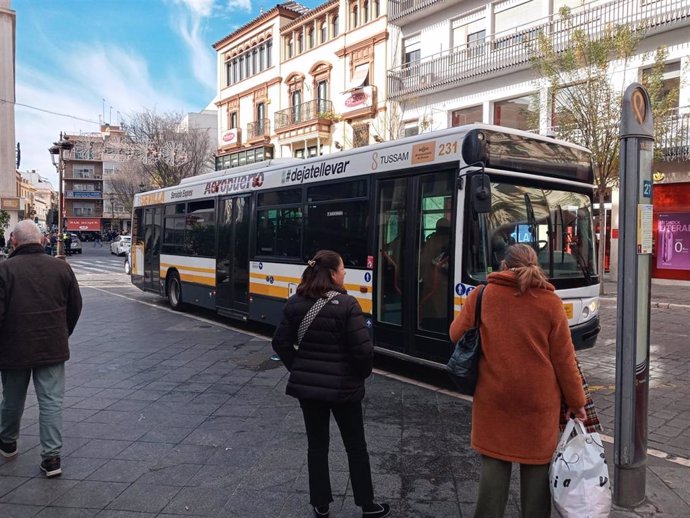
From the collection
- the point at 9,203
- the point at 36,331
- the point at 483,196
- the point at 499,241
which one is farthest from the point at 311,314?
the point at 9,203

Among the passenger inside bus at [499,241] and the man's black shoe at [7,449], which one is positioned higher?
the passenger inside bus at [499,241]

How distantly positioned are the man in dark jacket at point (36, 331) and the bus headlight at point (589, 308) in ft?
17.8

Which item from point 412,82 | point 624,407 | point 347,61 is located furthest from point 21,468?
point 347,61

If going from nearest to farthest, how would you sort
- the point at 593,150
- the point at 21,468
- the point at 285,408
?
the point at 21,468
the point at 285,408
the point at 593,150

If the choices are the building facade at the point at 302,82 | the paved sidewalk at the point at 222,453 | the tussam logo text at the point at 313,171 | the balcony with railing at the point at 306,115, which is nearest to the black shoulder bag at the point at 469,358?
the paved sidewalk at the point at 222,453

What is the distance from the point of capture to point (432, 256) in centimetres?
662

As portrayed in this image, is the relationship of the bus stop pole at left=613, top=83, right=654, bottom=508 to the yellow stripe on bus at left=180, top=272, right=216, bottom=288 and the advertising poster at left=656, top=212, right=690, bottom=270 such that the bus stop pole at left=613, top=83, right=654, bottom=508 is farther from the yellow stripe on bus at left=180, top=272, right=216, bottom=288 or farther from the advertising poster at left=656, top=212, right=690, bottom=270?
the advertising poster at left=656, top=212, right=690, bottom=270

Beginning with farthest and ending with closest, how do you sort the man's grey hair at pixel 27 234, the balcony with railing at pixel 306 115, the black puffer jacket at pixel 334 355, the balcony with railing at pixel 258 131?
the balcony with railing at pixel 258 131, the balcony with railing at pixel 306 115, the man's grey hair at pixel 27 234, the black puffer jacket at pixel 334 355

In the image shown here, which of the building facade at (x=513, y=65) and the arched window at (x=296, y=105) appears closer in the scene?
the building facade at (x=513, y=65)

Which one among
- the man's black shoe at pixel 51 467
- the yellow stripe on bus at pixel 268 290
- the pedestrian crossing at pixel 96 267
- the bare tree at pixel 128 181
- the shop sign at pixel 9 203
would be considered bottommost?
the man's black shoe at pixel 51 467

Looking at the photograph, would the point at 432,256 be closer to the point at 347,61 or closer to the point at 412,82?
the point at 412,82

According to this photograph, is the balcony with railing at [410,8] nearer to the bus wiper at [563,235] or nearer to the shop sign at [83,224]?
the bus wiper at [563,235]

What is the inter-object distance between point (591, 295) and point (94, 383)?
6.05m

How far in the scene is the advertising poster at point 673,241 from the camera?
731 inches
